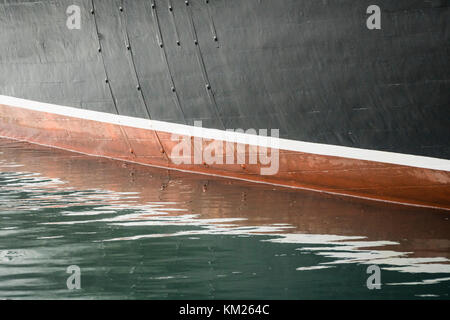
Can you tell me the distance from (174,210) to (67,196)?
1.19 m

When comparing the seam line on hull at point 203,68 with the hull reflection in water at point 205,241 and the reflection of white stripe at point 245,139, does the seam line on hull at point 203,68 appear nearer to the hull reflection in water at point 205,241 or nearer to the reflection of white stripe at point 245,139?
the reflection of white stripe at point 245,139

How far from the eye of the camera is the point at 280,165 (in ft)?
24.7

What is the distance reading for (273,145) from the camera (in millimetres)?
7441

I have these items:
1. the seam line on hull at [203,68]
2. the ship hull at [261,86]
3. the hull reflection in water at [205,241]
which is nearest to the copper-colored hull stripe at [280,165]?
the ship hull at [261,86]

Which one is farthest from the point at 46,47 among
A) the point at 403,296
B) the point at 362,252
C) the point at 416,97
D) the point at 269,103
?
the point at 403,296

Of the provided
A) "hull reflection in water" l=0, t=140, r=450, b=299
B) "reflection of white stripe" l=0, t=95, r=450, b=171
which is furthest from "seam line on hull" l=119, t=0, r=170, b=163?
"hull reflection in water" l=0, t=140, r=450, b=299

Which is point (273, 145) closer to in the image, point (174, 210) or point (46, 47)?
point (174, 210)

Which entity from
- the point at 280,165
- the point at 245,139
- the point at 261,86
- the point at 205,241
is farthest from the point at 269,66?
the point at 205,241

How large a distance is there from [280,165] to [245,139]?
1.39ft

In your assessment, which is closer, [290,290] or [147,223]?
[290,290]

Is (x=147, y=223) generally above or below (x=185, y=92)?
below

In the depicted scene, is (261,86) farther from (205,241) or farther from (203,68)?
(205,241)

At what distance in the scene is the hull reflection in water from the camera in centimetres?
472

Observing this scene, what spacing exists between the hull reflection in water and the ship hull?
14.0 inches
